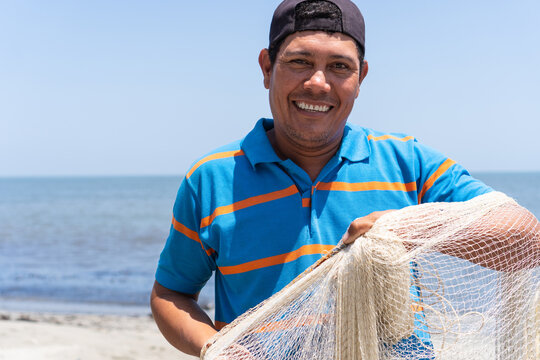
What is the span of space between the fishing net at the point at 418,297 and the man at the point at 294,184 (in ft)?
0.78

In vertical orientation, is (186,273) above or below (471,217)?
below

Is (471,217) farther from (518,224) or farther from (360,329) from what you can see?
(360,329)

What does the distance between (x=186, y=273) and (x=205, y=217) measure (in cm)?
29

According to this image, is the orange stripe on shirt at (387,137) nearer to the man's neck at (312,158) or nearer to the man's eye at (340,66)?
the man's neck at (312,158)

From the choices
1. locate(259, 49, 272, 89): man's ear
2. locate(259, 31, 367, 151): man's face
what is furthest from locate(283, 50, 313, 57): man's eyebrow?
locate(259, 49, 272, 89): man's ear

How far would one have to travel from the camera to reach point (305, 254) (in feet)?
6.95

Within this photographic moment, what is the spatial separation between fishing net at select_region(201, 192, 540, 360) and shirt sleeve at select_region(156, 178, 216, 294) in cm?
44

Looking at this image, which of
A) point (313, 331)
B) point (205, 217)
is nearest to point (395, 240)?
point (313, 331)

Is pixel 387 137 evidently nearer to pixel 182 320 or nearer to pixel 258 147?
pixel 258 147

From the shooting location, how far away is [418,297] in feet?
6.14

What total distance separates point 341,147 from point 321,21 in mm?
518

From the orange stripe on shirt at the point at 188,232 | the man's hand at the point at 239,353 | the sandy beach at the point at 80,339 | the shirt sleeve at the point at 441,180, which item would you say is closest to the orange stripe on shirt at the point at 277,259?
the orange stripe on shirt at the point at 188,232

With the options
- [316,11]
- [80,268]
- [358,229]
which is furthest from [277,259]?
[80,268]

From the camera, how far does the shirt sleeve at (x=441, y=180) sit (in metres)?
2.07
